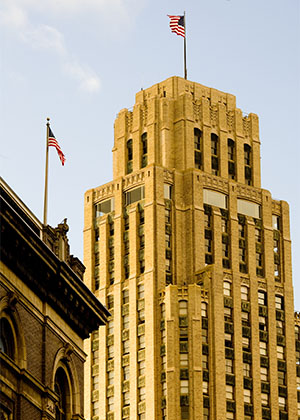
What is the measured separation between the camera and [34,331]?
178ft

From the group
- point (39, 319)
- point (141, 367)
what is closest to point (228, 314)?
point (141, 367)

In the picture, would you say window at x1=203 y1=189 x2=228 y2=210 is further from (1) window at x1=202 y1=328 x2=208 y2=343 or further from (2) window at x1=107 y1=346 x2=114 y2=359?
(2) window at x1=107 y1=346 x2=114 y2=359

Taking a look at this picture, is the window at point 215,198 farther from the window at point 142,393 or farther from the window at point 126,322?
the window at point 142,393

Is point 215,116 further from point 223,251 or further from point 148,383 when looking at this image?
point 148,383

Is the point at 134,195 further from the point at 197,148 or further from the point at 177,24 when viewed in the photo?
the point at 177,24

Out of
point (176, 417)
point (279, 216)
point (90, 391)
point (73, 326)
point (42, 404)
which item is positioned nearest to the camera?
point (42, 404)

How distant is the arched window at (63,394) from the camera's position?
5803 centimetres

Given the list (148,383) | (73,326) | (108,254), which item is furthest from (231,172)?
(73,326)

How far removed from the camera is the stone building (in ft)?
169

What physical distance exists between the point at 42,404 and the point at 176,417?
90.4 meters

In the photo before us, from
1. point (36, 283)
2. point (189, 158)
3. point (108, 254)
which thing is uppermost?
point (189, 158)

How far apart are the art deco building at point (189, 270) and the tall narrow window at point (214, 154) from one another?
0.57 feet

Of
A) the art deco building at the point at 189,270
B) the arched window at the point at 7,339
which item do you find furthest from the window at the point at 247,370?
the arched window at the point at 7,339

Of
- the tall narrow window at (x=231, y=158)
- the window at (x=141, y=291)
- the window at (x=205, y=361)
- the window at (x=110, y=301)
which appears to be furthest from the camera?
the tall narrow window at (x=231, y=158)
